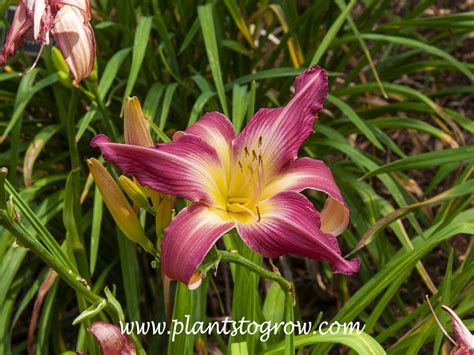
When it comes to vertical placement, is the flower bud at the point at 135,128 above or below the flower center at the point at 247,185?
above

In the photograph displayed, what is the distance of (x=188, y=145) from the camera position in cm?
95

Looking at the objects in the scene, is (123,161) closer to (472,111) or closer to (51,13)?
(51,13)

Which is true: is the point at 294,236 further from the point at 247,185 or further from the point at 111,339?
the point at 111,339

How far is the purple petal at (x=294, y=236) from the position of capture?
2.79 feet

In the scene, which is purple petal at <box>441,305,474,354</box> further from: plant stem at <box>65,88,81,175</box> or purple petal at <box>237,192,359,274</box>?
plant stem at <box>65,88,81,175</box>

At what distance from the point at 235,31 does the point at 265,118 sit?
109cm

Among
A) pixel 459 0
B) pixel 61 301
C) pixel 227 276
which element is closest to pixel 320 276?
pixel 227 276

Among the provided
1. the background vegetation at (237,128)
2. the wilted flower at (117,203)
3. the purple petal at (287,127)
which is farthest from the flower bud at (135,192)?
the background vegetation at (237,128)

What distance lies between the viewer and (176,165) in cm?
90

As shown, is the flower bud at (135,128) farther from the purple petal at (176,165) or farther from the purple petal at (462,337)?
the purple petal at (462,337)

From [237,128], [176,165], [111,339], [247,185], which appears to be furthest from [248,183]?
[237,128]

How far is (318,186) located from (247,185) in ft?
0.28

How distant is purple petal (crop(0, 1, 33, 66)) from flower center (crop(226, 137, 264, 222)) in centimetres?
30

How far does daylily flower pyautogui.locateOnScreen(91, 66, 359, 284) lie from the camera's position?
85 cm
